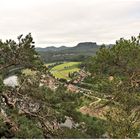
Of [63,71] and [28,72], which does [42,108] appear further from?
[63,71]

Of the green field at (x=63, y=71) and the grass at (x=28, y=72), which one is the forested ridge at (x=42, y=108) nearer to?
the grass at (x=28, y=72)

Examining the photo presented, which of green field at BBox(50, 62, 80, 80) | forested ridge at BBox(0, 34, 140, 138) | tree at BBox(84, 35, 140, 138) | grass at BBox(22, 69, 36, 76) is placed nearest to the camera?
forested ridge at BBox(0, 34, 140, 138)

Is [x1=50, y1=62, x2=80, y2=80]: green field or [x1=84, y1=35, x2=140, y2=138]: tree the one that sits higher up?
[x1=84, y1=35, x2=140, y2=138]: tree

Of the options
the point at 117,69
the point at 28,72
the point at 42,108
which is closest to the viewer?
the point at 42,108

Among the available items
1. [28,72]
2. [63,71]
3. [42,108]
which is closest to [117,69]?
[28,72]

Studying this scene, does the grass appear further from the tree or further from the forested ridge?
the tree

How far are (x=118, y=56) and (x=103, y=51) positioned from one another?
1395 millimetres

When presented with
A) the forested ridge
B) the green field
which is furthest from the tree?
the green field

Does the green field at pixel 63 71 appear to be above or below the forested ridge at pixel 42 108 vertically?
below

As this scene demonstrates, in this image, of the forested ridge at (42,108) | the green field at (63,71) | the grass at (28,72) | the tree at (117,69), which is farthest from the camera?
the green field at (63,71)

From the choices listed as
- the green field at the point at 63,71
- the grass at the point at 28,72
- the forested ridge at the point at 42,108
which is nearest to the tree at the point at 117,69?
the forested ridge at the point at 42,108

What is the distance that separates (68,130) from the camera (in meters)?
19.0

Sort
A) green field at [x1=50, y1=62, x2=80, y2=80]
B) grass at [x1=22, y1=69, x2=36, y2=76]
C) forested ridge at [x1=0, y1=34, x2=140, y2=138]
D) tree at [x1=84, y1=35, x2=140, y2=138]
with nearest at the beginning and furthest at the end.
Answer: forested ridge at [x1=0, y1=34, x2=140, y2=138]
grass at [x1=22, y1=69, x2=36, y2=76]
tree at [x1=84, y1=35, x2=140, y2=138]
green field at [x1=50, y1=62, x2=80, y2=80]

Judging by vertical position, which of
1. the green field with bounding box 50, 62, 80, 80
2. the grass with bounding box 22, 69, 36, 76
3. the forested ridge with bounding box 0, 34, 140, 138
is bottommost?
the green field with bounding box 50, 62, 80, 80
